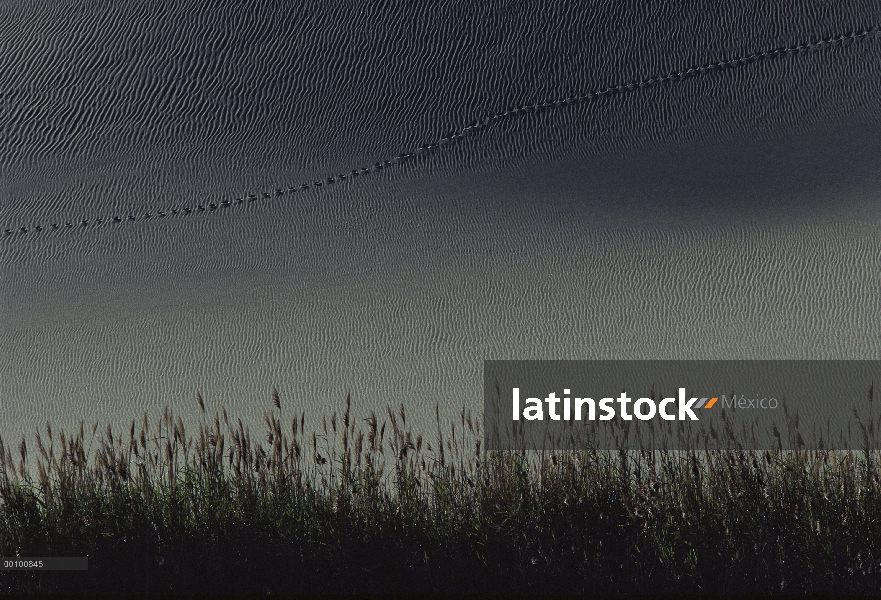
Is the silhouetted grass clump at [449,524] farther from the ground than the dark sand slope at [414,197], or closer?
closer

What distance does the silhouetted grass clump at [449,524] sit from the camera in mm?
2322

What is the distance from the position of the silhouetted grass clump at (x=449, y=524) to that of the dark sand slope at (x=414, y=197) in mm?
975

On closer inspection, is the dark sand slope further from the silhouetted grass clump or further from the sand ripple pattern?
the silhouetted grass clump

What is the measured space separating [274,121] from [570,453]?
3122 mm

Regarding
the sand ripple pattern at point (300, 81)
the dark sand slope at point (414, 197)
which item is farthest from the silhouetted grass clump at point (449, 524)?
the sand ripple pattern at point (300, 81)

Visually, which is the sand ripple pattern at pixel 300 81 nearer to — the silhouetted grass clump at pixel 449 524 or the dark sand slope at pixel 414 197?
the dark sand slope at pixel 414 197

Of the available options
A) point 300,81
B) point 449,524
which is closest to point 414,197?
point 300,81

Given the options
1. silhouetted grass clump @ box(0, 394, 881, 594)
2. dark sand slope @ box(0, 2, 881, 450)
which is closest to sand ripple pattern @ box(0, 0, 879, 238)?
dark sand slope @ box(0, 2, 881, 450)

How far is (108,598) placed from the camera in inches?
91.3

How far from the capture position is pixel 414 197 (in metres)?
4.52

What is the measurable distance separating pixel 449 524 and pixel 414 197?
7.96ft

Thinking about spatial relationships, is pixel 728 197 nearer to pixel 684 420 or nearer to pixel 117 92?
pixel 684 420

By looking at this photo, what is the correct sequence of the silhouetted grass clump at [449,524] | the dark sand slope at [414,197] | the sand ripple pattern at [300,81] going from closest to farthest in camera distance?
the silhouetted grass clump at [449,524] < the dark sand slope at [414,197] < the sand ripple pattern at [300,81]

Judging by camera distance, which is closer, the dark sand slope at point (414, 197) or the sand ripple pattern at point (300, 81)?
the dark sand slope at point (414, 197)
